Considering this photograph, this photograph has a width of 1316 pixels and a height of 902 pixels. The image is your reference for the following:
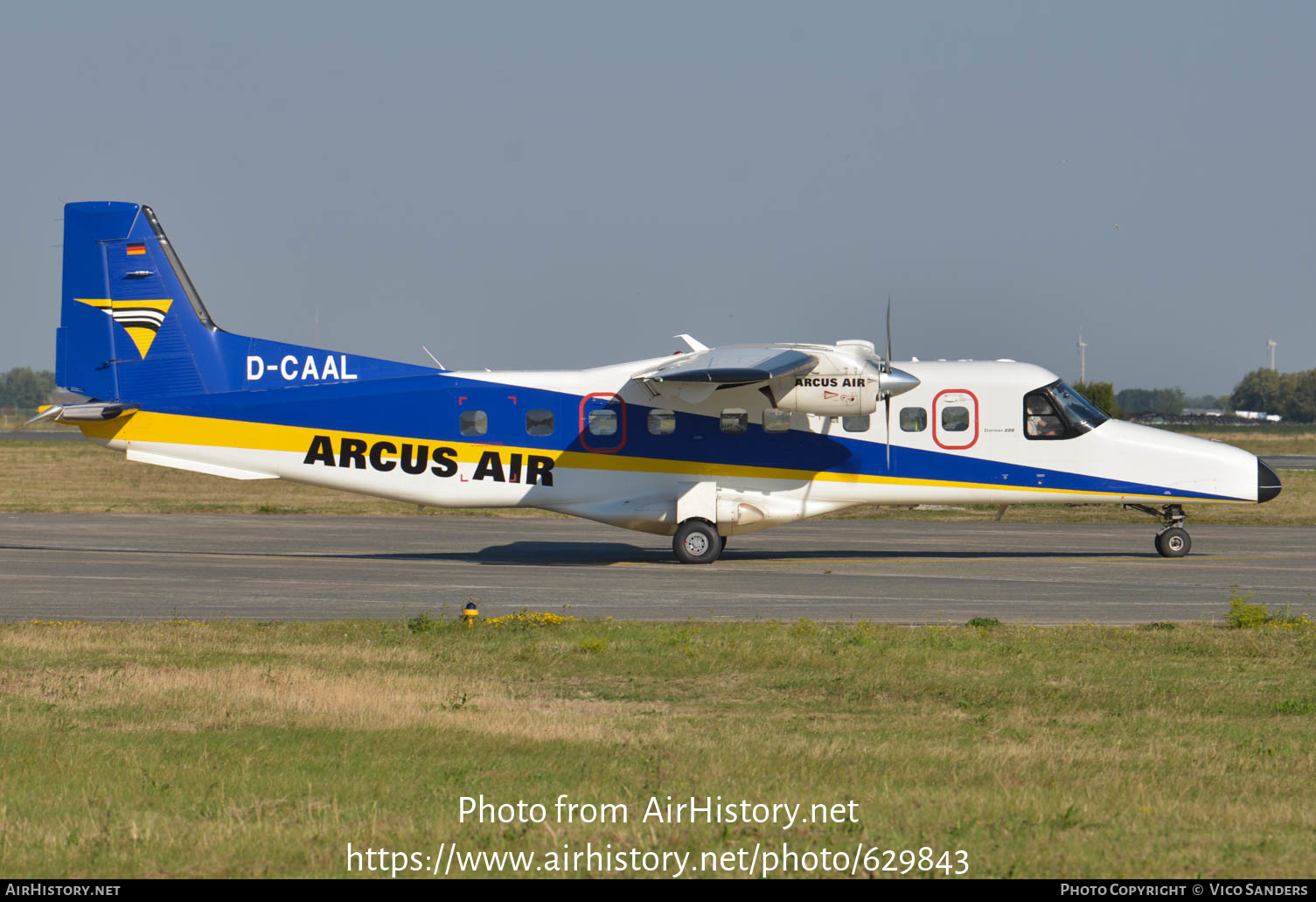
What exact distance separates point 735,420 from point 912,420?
3130 millimetres

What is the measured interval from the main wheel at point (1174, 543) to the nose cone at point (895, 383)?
5599 millimetres

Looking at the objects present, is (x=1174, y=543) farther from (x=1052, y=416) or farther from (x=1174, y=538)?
(x=1052, y=416)

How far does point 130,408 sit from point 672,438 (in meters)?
9.39

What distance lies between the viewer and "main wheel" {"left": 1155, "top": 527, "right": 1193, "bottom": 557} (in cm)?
2197

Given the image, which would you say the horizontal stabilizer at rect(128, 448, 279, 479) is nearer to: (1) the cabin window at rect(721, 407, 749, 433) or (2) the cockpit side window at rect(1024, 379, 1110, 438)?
(1) the cabin window at rect(721, 407, 749, 433)

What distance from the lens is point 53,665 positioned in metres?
11.7

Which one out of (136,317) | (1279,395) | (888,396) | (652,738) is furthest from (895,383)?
(1279,395)

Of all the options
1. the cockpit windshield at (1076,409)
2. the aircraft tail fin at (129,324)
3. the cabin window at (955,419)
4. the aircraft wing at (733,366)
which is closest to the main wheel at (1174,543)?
the cockpit windshield at (1076,409)

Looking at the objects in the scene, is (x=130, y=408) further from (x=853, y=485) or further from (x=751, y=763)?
(x=751, y=763)

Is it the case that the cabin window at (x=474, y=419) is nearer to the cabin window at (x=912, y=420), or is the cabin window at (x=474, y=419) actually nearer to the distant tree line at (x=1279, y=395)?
the cabin window at (x=912, y=420)

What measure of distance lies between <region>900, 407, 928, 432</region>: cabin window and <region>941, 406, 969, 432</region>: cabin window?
32cm

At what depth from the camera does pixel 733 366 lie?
65.9ft

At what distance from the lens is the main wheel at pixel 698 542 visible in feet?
70.0
